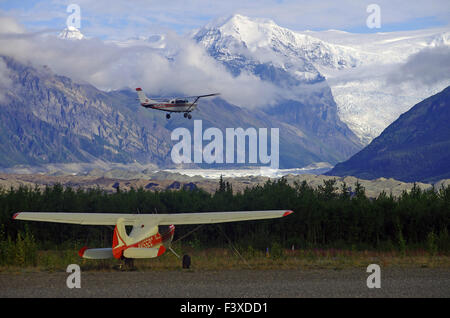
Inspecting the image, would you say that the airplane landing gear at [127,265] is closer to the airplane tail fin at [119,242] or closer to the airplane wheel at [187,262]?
the airplane tail fin at [119,242]

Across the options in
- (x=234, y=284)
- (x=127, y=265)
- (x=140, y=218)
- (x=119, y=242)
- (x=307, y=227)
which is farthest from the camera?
(x=307, y=227)

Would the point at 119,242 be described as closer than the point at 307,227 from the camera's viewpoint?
Answer: Yes

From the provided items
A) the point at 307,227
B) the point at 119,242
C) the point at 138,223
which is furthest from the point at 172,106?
the point at 119,242

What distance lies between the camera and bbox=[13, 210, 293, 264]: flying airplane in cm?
3309

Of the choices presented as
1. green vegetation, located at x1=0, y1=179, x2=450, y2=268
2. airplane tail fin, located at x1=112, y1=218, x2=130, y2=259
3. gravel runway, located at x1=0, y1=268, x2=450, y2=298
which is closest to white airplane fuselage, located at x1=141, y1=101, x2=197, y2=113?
green vegetation, located at x1=0, y1=179, x2=450, y2=268

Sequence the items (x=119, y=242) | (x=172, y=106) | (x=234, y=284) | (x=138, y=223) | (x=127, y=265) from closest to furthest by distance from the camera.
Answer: (x=234, y=284) < (x=119, y=242) < (x=127, y=265) < (x=138, y=223) < (x=172, y=106)

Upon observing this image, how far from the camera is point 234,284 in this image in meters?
29.6

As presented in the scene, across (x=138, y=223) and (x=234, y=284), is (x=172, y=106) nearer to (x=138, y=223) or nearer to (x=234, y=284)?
(x=138, y=223)

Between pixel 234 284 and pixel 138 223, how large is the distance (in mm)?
8495

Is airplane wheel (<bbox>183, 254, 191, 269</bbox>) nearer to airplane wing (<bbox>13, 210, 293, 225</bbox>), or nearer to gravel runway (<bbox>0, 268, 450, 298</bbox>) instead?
gravel runway (<bbox>0, 268, 450, 298</bbox>)

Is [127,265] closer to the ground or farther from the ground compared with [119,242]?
closer to the ground

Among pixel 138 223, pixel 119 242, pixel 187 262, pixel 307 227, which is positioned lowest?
pixel 307 227

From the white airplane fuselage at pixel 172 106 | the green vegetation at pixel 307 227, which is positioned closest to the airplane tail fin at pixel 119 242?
the green vegetation at pixel 307 227

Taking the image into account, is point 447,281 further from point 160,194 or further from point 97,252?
point 160,194
